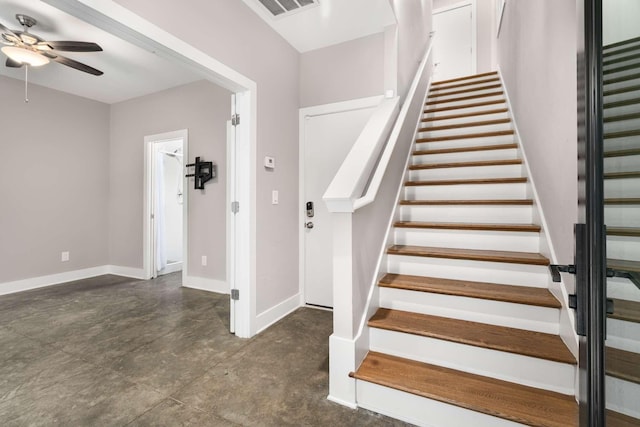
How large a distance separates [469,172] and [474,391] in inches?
70.7

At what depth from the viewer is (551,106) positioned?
1667mm

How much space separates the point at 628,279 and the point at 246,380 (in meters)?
1.82

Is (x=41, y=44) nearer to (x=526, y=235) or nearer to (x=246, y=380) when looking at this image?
(x=246, y=380)

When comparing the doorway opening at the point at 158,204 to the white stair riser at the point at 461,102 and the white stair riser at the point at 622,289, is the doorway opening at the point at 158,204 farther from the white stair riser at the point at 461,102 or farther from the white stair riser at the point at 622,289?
the white stair riser at the point at 622,289

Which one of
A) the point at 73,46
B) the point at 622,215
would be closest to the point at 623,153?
the point at 622,215

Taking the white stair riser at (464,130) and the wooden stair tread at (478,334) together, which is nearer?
the wooden stair tread at (478,334)

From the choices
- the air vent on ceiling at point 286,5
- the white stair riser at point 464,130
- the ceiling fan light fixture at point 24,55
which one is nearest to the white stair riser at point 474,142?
the white stair riser at point 464,130

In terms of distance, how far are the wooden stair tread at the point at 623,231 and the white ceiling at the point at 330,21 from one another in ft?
8.09

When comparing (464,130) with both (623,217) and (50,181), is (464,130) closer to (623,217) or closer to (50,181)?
(623,217)

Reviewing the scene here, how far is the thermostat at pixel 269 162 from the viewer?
248 cm

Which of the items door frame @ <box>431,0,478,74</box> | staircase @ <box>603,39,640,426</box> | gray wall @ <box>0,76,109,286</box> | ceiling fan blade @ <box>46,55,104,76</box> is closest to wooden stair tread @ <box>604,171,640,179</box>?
staircase @ <box>603,39,640,426</box>

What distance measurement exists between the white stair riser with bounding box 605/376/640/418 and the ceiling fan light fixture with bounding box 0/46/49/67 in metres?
4.25

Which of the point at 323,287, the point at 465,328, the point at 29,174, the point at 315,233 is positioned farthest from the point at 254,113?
the point at 29,174

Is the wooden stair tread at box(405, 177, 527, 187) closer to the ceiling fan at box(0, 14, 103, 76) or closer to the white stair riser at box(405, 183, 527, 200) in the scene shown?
the white stair riser at box(405, 183, 527, 200)
